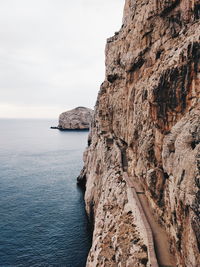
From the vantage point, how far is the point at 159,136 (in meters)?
25.3

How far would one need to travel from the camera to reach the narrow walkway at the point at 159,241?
19.6 m

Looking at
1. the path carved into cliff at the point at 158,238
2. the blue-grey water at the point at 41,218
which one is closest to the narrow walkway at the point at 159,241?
the path carved into cliff at the point at 158,238

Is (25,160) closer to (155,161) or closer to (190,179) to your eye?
(155,161)

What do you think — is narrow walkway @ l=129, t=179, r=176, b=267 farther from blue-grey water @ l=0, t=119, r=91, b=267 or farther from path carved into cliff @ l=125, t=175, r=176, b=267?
blue-grey water @ l=0, t=119, r=91, b=267

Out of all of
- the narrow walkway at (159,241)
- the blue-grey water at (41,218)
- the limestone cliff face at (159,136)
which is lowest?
the blue-grey water at (41,218)

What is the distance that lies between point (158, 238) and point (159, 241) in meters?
0.48

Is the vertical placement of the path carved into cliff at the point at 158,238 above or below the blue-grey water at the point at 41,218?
above

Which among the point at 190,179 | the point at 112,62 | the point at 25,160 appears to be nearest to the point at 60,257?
the point at 190,179

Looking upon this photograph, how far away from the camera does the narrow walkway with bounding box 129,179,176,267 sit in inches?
773

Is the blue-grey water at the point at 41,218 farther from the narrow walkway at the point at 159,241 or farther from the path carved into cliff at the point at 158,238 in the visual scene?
the narrow walkway at the point at 159,241

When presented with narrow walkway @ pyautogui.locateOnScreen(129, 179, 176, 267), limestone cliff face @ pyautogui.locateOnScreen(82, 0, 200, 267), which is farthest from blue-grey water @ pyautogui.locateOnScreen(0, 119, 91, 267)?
narrow walkway @ pyautogui.locateOnScreen(129, 179, 176, 267)

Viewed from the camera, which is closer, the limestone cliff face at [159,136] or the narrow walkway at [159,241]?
the limestone cliff face at [159,136]

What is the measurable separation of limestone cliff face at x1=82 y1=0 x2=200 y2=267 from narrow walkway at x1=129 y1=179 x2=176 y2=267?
33.5 inches

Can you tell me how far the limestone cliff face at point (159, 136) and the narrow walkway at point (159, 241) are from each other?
33.5 inches
